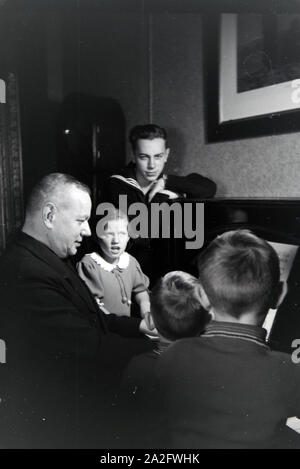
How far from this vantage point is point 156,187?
1187mm

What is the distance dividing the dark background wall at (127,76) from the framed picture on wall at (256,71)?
0.12ft

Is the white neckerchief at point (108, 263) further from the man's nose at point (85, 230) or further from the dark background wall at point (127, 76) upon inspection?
the dark background wall at point (127, 76)

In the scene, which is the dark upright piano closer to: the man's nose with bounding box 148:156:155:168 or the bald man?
the man's nose with bounding box 148:156:155:168

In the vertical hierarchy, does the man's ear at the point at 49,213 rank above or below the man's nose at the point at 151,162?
below

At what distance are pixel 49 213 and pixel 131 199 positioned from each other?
23cm

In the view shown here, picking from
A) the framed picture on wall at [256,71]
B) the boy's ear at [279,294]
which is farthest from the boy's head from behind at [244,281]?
the framed picture on wall at [256,71]

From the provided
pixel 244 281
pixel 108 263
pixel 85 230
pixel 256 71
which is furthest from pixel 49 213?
pixel 256 71

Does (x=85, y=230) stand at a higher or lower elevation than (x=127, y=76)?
lower

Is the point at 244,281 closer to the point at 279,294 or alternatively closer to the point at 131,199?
the point at 279,294

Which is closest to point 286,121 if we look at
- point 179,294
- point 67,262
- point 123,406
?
point 179,294

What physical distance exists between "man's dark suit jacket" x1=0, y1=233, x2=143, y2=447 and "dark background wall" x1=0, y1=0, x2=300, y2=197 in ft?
0.86

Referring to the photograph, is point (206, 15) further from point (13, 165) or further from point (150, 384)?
point (150, 384)

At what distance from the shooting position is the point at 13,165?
1210 millimetres

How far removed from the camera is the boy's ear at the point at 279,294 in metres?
0.99
